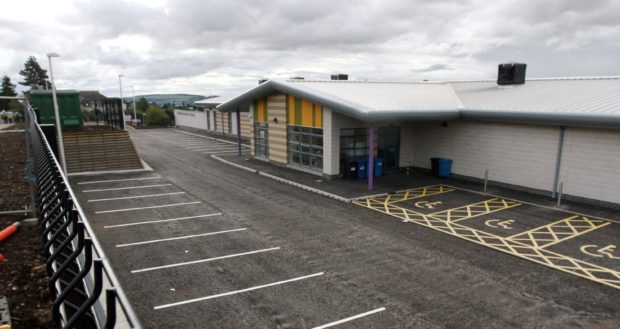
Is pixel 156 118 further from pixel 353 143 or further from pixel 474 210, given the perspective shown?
pixel 474 210

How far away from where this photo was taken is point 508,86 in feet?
74.2

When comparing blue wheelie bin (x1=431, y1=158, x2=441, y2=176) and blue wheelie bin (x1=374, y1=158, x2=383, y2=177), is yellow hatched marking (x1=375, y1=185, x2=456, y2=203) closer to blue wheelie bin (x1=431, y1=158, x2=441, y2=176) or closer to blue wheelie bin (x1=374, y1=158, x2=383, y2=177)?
blue wheelie bin (x1=431, y1=158, x2=441, y2=176)

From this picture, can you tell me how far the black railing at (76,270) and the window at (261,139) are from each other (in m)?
19.8

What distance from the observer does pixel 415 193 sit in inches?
728

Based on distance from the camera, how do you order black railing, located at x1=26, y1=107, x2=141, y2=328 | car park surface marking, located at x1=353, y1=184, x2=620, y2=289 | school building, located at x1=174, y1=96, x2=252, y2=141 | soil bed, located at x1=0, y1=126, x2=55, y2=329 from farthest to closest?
school building, located at x1=174, y1=96, x2=252, y2=141, car park surface marking, located at x1=353, y1=184, x2=620, y2=289, soil bed, located at x1=0, y1=126, x2=55, y2=329, black railing, located at x1=26, y1=107, x2=141, y2=328

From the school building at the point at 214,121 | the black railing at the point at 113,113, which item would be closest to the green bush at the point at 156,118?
the school building at the point at 214,121

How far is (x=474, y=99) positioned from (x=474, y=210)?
816cm

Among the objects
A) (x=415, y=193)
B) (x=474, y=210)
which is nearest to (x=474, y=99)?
(x=415, y=193)

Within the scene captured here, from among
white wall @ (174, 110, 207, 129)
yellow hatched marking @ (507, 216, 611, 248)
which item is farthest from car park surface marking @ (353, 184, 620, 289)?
white wall @ (174, 110, 207, 129)

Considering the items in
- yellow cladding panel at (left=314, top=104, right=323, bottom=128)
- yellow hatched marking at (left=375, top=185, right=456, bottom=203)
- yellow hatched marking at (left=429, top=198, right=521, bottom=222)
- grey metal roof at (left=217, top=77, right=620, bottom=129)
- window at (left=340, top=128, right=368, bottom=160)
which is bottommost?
yellow hatched marking at (left=429, top=198, right=521, bottom=222)

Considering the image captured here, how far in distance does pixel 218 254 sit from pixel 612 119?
14.2 meters

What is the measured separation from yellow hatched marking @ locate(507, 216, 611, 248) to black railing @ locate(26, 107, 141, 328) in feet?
38.9

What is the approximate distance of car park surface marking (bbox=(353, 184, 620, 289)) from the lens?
10461 mm

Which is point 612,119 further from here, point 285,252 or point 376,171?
point 285,252
